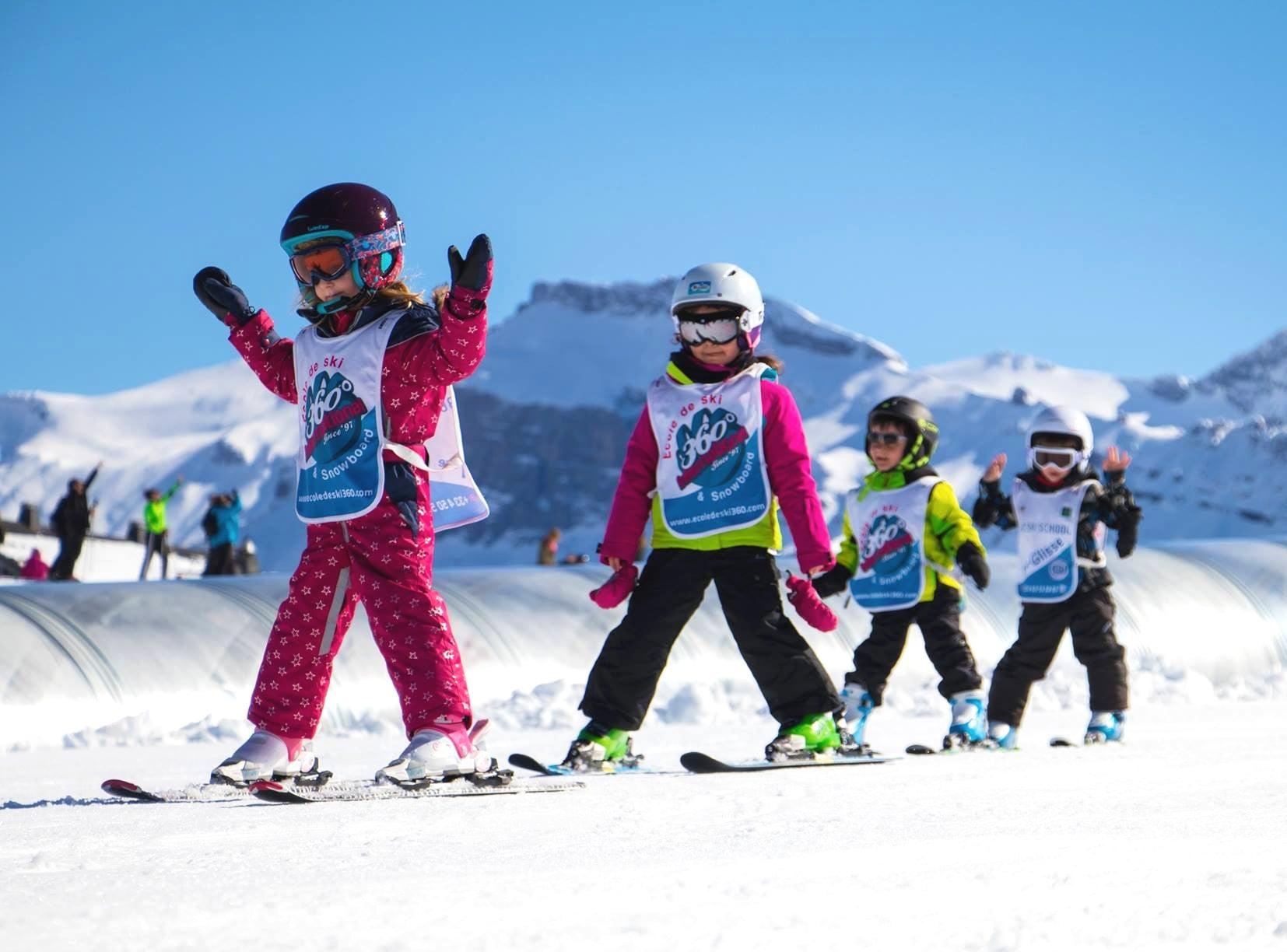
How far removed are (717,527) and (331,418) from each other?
1.29 m

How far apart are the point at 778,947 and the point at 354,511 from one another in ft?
7.60

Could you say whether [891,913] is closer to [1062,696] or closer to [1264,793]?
[1264,793]

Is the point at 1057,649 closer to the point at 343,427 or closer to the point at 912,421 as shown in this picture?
the point at 912,421

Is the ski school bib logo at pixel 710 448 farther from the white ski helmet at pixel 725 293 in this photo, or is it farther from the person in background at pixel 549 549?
the person in background at pixel 549 549

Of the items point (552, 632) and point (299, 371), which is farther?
point (552, 632)

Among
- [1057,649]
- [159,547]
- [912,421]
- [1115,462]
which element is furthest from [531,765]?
[159,547]

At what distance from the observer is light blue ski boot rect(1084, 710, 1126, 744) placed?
21.6 ft

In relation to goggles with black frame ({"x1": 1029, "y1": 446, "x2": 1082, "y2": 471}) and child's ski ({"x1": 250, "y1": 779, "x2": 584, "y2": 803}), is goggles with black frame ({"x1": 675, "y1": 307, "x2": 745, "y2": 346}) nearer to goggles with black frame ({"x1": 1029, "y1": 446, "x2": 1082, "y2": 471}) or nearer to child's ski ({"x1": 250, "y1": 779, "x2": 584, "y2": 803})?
child's ski ({"x1": 250, "y1": 779, "x2": 584, "y2": 803})

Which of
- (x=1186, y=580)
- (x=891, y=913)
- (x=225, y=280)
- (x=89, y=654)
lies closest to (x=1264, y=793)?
(x=891, y=913)

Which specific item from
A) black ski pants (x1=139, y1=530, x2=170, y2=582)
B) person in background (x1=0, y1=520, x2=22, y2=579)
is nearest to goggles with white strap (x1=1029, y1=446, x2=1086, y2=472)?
black ski pants (x1=139, y1=530, x2=170, y2=582)

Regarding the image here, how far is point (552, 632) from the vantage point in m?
12.5

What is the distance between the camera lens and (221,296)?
183 inches

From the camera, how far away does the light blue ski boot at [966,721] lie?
6.25m

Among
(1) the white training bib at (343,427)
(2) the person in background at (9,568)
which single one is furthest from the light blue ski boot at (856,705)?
(2) the person in background at (9,568)
